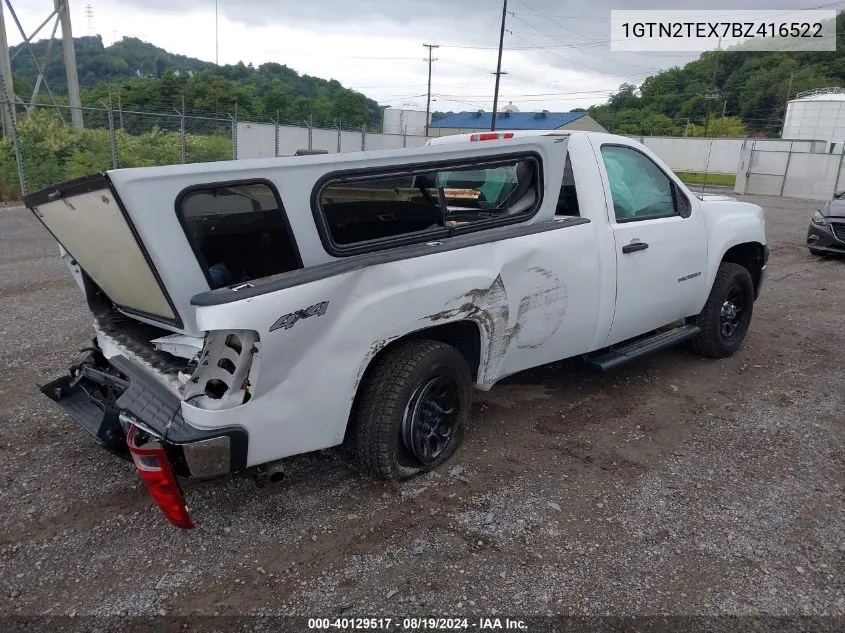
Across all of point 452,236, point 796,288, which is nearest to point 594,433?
point 452,236

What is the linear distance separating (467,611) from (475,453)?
131 centimetres

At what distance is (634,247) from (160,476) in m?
3.15

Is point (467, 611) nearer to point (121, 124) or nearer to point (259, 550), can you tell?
point (259, 550)

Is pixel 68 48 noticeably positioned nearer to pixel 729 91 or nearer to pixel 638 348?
pixel 638 348

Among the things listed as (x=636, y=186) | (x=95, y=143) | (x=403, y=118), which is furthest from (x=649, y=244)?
(x=403, y=118)

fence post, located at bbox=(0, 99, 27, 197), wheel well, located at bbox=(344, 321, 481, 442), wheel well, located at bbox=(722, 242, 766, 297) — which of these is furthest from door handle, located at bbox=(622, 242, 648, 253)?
fence post, located at bbox=(0, 99, 27, 197)

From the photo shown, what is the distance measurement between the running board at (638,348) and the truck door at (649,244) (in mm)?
115

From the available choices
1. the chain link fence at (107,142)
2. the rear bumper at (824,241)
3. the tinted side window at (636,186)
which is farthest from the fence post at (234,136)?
the tinted side window at (636,186)

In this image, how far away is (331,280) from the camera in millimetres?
2719

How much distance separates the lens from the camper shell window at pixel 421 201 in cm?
296

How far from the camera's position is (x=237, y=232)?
9.67 feet

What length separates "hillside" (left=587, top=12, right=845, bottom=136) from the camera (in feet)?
231

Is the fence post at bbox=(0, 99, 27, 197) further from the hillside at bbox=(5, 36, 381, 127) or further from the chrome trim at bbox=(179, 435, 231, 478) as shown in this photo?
the chrome trim at bbox=(179, 435, 231, 478)

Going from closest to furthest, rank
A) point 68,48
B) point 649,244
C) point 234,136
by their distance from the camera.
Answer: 1. point 649,244
2. point 234,136
3. point 68,48
